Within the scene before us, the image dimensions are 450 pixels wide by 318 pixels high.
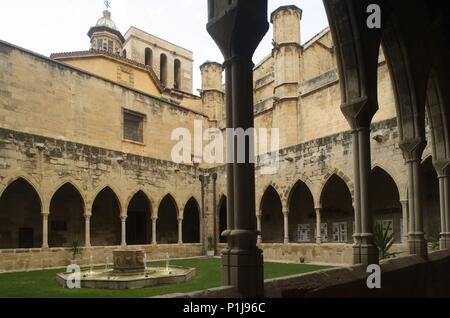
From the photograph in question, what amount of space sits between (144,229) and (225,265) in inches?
642

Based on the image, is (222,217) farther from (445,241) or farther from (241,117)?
(241,117)

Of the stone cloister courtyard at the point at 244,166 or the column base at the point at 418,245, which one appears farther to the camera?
the column base at the point at 418,245

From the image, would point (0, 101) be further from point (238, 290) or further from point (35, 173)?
point (238, 290)

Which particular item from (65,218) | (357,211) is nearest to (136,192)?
(65,218)

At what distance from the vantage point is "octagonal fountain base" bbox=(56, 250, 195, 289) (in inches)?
324

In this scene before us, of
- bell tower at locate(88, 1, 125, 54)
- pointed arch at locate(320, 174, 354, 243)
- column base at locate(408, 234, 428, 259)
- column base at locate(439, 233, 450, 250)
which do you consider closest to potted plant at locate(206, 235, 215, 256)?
pointed arch at locate(320, 174, 354, 243)

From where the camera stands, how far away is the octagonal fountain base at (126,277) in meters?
8.23

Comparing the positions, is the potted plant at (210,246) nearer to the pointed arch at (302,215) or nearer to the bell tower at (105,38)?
the pointed arch at (302,215)

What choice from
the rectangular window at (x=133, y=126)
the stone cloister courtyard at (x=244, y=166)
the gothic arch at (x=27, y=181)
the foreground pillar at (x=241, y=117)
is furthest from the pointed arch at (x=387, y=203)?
the foreground pillar at (x=241, y=117)

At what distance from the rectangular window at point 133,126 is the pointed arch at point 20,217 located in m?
6.34

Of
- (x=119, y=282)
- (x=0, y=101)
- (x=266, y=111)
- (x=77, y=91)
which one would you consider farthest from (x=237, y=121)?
(x=266, y=111)

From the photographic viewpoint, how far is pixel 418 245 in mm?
6566

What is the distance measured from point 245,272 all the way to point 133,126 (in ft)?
60.6

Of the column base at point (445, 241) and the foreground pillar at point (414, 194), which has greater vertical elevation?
the foreground pillar at point (414, 194)
